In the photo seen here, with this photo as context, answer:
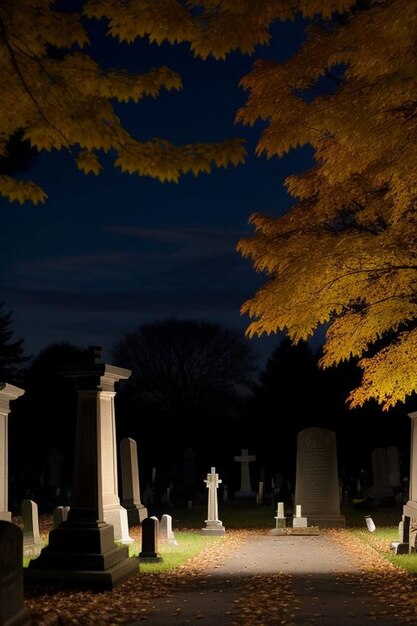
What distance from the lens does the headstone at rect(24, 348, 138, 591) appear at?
11.1 metres

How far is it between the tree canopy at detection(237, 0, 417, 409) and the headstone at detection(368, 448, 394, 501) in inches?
554

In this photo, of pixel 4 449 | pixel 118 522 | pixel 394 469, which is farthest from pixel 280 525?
pixel 394 469

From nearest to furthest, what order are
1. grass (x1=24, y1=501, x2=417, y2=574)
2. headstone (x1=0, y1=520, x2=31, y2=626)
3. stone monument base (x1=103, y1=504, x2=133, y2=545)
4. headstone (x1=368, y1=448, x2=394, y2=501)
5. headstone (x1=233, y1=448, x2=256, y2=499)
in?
headstone (x1=0, y1=520, x2=31, y2=626)
grass (x1=24, y1=501, x2=417, y2=574)
stone monument base (x1=103, y1=504, x2=133, y2=545)
headstone (x1=368, y1=448, x2=394, y2=501)
headstone (x1=233, y1=448, x2=256, y2=499)

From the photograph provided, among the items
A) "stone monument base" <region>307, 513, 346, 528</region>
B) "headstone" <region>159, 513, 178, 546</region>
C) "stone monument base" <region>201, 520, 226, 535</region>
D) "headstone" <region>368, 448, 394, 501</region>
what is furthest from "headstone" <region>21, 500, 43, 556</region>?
"headstone" <region>368, 448, 394, 501</region>

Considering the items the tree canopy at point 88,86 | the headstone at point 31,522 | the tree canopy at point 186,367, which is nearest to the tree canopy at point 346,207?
the tree canopy at point 88,86

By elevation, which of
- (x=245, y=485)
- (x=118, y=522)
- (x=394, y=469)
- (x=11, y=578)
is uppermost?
(x=11, y=578)

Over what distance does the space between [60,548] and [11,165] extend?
27.4 feet

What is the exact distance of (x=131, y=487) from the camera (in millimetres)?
21688

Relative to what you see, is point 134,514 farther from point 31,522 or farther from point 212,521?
point 31,522

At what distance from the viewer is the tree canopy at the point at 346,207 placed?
9625mm

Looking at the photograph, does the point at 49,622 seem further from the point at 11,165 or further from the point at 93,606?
the point at 11,165

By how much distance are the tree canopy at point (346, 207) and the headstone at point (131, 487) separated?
938cm

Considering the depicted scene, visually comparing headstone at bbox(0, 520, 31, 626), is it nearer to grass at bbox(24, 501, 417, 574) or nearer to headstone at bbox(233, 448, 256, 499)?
grass at bbox(24, 501, 417, 574)

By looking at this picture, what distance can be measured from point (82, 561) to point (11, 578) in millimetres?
4848
